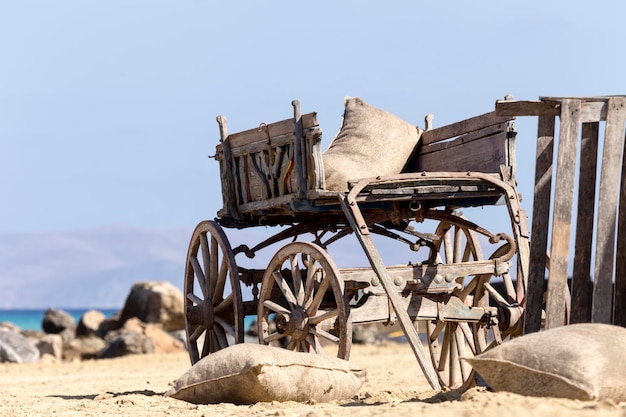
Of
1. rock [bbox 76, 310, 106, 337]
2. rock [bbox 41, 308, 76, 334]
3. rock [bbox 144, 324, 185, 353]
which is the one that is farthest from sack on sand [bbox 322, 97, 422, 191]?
rock [bbox 41, 308, 76, 334]

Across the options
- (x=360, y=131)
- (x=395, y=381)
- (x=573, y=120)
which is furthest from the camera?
(x=395, y=381)

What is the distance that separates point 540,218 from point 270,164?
2784mm

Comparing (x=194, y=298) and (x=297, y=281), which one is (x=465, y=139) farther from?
(x=194, y=298)

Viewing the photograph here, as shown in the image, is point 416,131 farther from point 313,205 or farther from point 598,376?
point 598,376

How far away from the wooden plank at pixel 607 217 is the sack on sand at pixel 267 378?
1.91 m

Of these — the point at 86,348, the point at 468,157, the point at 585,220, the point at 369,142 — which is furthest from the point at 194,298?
the point at 86,348

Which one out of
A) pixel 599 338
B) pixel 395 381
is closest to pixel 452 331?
pixel 395 381

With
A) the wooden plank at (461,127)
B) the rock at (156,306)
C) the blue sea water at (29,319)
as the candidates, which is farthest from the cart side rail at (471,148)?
the blue sea water at (29,319)

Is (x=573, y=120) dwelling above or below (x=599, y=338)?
above

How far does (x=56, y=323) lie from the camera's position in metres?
29.0

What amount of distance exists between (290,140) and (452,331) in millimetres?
2653

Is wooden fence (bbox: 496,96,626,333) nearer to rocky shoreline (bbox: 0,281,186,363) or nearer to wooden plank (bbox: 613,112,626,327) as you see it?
wooden plank (bbox: 613,112,626,327)

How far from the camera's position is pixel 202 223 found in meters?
10.6

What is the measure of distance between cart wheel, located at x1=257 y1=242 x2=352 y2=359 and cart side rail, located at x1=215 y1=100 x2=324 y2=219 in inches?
22.1
